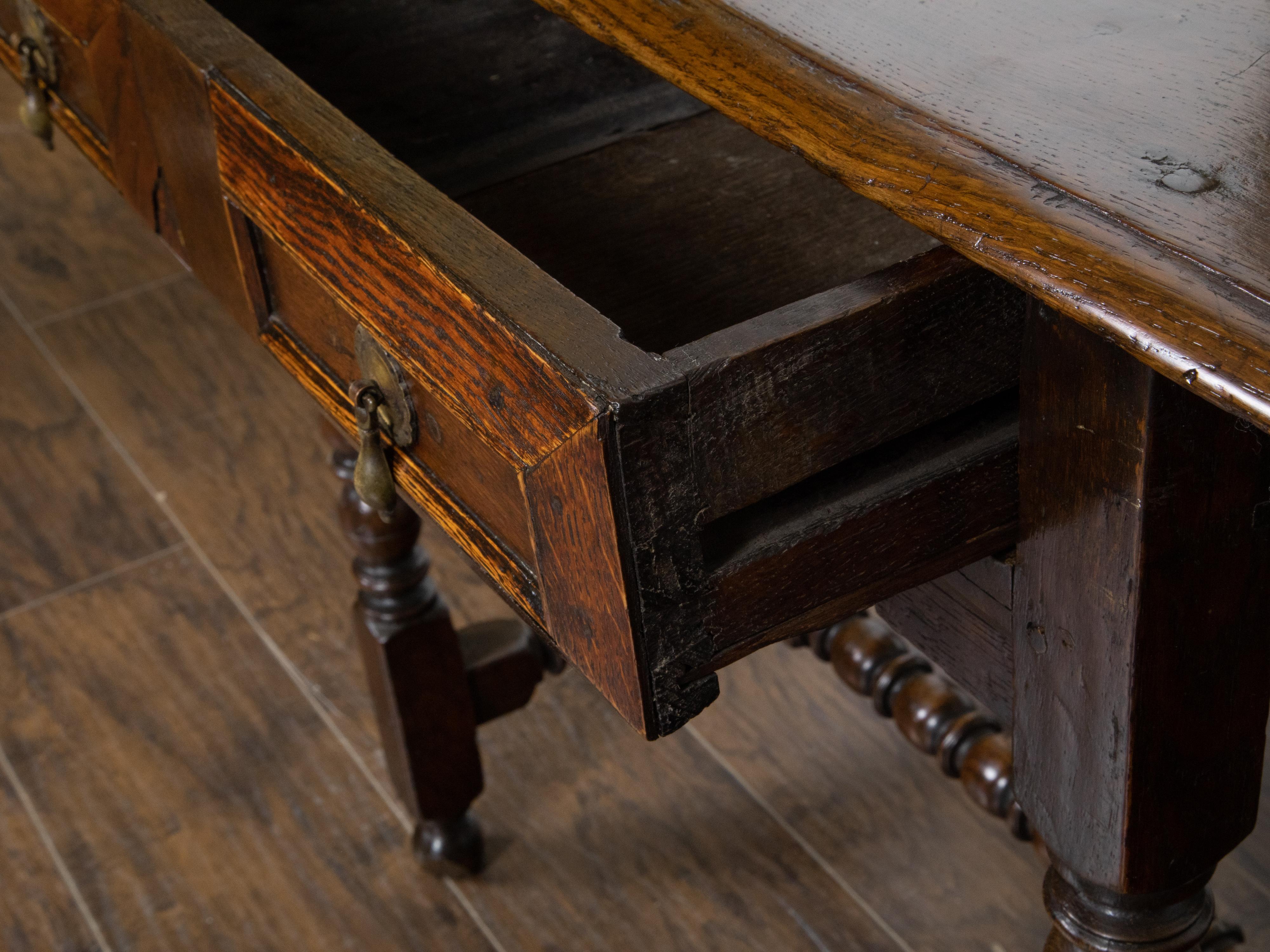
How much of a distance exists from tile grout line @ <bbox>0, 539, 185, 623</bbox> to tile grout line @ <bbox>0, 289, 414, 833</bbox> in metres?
0.03

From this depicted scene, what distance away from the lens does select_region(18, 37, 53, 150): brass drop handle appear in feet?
3.21

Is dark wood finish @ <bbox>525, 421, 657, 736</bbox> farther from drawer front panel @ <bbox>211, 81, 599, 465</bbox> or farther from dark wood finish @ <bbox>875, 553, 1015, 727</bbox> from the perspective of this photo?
dark wood finish @ <bbox>875, 553, 1015, 727</bbox>

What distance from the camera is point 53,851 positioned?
4.17 feet

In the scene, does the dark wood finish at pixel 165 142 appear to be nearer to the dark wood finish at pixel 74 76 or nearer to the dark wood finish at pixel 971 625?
the dark wood finish at pixel 74 76

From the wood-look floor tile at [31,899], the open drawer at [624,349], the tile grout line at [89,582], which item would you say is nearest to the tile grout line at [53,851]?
the wood-look floor tile at [31,899]

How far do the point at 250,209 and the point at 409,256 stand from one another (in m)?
0.19

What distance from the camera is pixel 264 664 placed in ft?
4.81

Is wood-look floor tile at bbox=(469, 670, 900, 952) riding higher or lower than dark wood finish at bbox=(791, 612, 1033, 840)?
lower

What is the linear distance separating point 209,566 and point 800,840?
2.43 ft

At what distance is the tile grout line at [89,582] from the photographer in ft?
5.06

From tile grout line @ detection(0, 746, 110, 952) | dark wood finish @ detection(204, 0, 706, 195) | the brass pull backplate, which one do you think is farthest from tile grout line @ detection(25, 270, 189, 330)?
the brass pull backplate

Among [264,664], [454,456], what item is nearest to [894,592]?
[454,456]

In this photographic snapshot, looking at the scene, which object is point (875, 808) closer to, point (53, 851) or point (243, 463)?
point (53, 851)

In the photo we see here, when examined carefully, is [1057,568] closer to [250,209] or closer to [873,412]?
Answer: [873,412]
